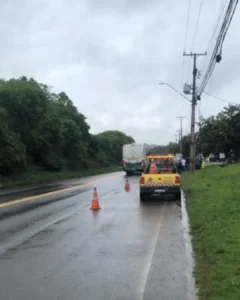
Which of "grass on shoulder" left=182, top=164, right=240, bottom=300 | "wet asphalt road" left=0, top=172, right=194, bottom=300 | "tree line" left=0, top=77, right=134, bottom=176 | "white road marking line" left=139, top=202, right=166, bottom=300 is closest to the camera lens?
"grass on shoulder" left=182, top=164, right=240, bottom=300

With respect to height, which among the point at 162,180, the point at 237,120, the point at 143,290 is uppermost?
the point at 237,120

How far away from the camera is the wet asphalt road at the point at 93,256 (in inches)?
239

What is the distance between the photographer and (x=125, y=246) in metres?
9.12

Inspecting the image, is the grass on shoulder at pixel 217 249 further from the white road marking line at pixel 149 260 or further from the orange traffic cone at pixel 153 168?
the orange traffic cone at pixel 153 168

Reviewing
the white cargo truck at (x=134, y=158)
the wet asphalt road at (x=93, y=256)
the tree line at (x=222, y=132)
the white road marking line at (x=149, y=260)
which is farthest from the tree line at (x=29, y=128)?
the white road marking line at (x=149, y=260)

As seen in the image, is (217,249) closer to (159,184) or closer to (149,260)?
(149,260)

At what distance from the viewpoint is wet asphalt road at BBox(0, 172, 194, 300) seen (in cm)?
608

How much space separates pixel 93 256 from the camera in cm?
822

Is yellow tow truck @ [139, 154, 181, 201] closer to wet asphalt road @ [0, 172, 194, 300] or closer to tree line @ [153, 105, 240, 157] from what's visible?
wet asphalt road @ [0, 172, 194, 300]

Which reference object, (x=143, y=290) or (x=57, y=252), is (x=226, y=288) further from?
(x=57, y=252)

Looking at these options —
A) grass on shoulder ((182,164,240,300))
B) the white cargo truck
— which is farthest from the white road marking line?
the white cargo truck

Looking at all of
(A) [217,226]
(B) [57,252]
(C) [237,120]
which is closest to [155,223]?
(A) [217,226]

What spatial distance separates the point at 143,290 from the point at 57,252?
9.63ft

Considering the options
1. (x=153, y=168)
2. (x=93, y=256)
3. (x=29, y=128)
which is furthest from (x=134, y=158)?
(x=93, y=256)
